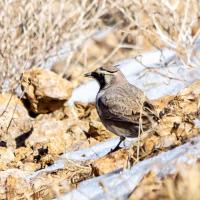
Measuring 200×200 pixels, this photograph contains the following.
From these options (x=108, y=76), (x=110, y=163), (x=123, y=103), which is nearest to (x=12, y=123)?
(x=108, y=76)

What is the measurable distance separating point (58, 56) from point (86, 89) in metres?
0.75

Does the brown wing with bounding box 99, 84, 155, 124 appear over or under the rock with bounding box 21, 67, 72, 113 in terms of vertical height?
over

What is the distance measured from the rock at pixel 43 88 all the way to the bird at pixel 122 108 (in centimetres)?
139

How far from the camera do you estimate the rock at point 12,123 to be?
7.47 m

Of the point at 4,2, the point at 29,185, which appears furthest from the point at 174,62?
the point at 29,185

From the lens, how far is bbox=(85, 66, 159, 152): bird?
597cm

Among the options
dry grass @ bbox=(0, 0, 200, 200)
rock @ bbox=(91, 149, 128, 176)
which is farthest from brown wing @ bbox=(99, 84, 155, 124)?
dry grass @ bbox=(0, 0, 200, 200)

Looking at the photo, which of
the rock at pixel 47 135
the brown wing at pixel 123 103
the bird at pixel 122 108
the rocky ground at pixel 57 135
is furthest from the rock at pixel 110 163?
the rock at pixel 47 135

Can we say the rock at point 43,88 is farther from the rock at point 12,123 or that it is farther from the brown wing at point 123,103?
the brown wing at point 123,103

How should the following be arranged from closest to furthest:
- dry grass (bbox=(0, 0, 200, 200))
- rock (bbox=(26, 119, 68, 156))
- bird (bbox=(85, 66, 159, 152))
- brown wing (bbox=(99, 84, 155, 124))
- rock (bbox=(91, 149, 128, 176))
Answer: rock (bbox=(91, 149, 128, 176)), bird (bbox=(85, 66, 159, 152)), brown wing (bbox=(99, 84, 155, 124)), rock (bbox=(26, 119, 68, 156)), dry grass (bbox=(0, 0, 200, 200))

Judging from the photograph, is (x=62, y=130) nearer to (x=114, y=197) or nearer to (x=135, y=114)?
(x=135, y=114)

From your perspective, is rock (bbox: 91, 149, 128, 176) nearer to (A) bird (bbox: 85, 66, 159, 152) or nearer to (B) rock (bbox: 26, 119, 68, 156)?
(A) bird (bbox: 85, 66, 159, 152)

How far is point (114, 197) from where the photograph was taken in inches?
149

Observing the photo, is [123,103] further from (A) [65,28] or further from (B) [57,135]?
(A) [65,28]
